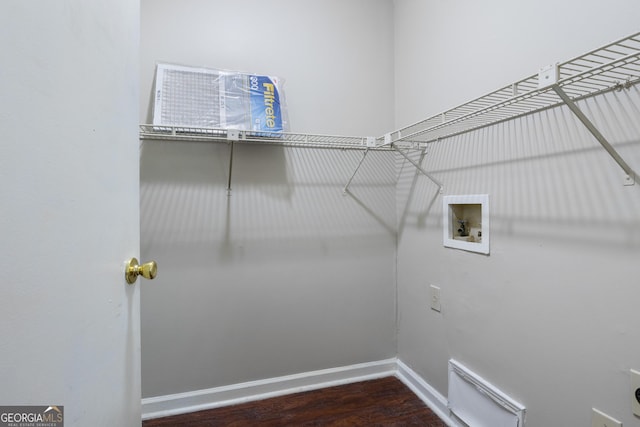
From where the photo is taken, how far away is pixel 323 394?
5.49 feet

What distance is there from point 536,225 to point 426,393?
113cm

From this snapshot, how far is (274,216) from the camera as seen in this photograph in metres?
1.67

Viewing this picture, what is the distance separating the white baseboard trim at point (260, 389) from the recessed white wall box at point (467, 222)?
98 cm

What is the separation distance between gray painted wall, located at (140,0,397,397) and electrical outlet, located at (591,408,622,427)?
106 cm

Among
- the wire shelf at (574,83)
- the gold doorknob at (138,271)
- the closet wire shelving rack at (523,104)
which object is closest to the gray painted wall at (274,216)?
the closet wire shelving rack at (523,104)

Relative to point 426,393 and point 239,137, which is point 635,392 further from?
point 239,137

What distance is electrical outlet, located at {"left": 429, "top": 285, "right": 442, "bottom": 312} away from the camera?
152cm

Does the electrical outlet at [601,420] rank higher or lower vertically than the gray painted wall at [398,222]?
lower

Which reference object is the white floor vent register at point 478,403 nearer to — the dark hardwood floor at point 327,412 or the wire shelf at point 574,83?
the dark hardwood floor at point 327,412

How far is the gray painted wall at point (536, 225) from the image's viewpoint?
83 centimetres

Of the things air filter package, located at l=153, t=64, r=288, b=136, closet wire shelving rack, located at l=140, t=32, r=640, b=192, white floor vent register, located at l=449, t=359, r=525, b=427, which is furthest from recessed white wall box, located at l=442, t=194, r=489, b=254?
air filter package, located at l=153, t=64, r=288, b=136

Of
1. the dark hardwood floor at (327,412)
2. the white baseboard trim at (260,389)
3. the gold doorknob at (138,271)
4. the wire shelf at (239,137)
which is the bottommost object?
the dark hardwood floor at (327,412)

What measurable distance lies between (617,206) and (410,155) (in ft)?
3.27

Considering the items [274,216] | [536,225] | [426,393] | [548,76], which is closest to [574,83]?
[548,76]
